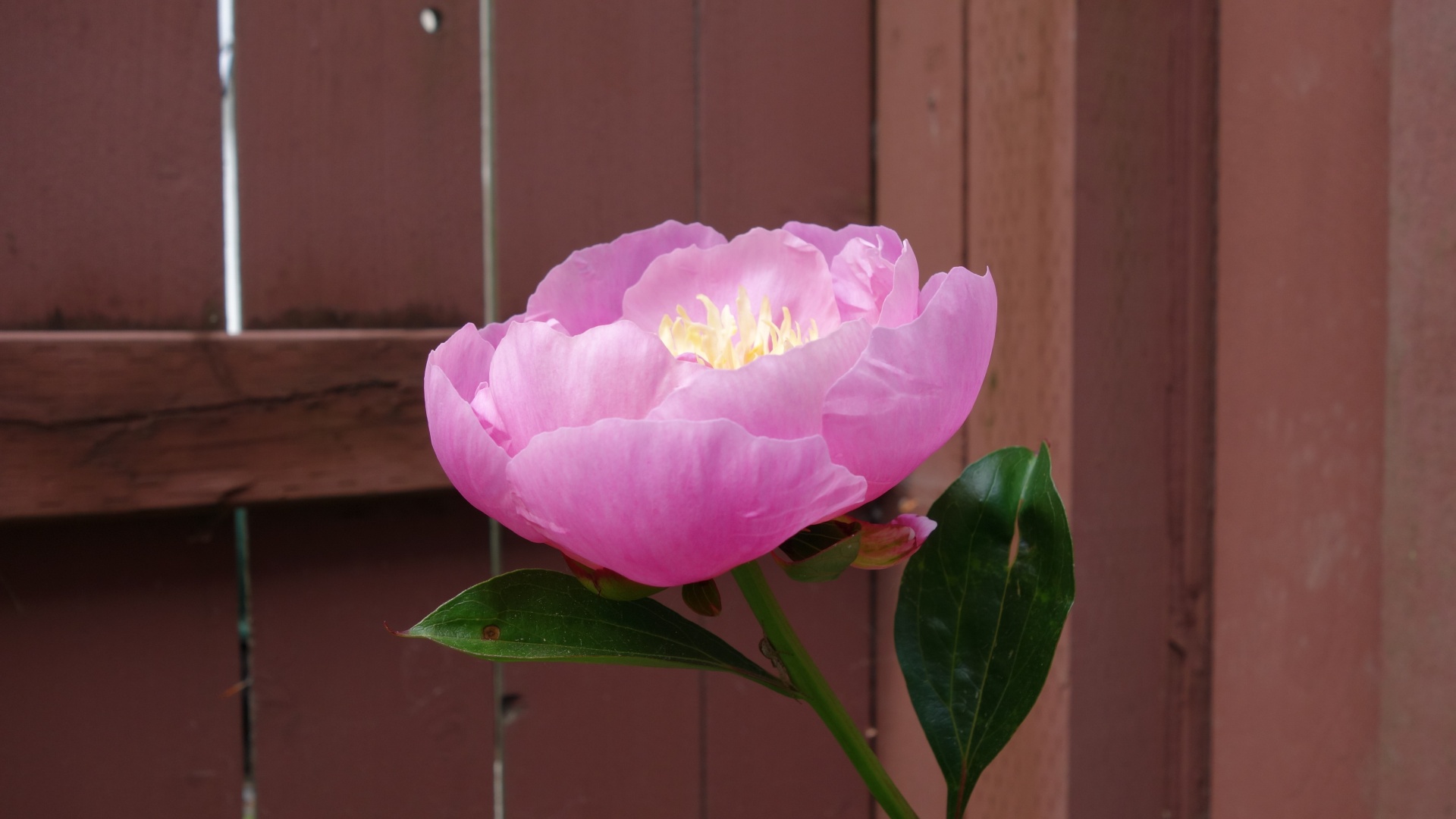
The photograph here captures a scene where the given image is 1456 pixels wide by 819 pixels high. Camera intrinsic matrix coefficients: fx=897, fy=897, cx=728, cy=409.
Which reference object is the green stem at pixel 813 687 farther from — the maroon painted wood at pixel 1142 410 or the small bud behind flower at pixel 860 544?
the maroon painted wood at pixel 1142 410

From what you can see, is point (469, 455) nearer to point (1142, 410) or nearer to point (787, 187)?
point (1142, 410)

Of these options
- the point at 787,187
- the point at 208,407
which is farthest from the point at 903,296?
the point at 787,187

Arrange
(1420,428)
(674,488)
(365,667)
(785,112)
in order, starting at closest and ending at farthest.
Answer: (674,488)
(1420,428)
(365,667)
(785,112)

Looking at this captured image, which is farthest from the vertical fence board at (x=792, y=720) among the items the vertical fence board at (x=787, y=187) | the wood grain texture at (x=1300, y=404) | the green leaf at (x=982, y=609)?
the green leaf at (x=982, y=609)

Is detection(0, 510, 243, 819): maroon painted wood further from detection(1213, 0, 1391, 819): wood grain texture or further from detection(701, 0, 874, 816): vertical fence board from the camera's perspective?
detection(1213, 0, 1391, 819): wood grain texture

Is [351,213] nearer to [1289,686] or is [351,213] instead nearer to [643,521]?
[643,521]
